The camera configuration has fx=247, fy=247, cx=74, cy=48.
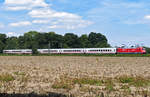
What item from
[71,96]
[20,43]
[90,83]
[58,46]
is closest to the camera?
[71,96]

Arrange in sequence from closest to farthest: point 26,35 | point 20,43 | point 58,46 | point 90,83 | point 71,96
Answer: point 71,96 → point 90,83 → point 58,46 → point 20,43 → point 26,35

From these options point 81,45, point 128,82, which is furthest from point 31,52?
point 128,82

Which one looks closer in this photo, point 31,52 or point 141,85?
point 141,85

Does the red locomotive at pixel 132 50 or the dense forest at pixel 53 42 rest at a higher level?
the dense forest at pixel 53 42

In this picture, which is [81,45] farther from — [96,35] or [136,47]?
[136,47]

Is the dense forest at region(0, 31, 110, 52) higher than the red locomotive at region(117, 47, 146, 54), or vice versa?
the dense forest at region(0, 31, 110, 52)

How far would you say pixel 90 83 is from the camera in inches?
505

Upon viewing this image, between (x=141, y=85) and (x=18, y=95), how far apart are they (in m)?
6.16

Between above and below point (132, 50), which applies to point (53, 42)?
above

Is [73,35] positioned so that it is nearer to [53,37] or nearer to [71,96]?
[53,37]

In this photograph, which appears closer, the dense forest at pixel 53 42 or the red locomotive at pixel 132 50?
the red locomotive at pixel 132 50

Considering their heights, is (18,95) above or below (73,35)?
below

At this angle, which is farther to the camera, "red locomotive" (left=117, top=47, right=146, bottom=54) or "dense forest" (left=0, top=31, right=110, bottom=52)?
"dense forest" (left=0, top=31, right=110, bottom=52)

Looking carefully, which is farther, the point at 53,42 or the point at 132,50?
the point at 53,42
